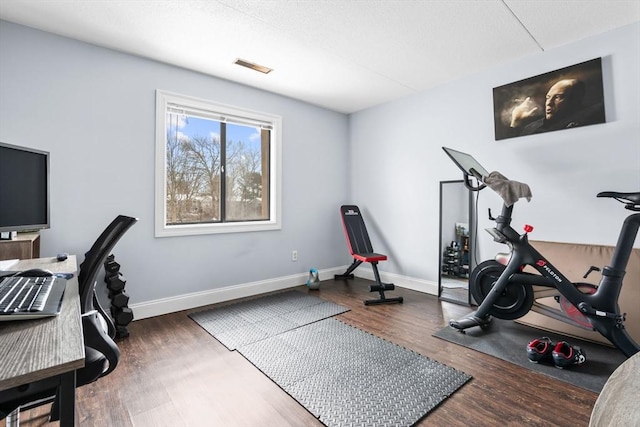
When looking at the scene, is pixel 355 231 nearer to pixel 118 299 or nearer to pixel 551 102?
pixel 551 102

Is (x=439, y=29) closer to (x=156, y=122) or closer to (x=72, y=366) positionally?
(x=156, y=122)

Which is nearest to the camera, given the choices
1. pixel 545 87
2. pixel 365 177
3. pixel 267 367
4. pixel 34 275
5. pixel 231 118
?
pixel 34 275

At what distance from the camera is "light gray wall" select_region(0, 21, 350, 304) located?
2.38m

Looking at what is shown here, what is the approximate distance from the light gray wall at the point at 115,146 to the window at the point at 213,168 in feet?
0.32

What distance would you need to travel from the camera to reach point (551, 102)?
9.06ft

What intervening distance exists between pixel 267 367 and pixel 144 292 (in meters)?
1.56

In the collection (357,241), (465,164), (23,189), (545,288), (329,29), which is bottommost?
(545,288)

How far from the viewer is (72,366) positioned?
643mm

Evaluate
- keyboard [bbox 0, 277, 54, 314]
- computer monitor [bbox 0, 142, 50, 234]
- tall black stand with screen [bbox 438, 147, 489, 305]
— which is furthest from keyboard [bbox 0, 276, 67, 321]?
tall black stand with screen [bbox 438, 147, 489, 305]

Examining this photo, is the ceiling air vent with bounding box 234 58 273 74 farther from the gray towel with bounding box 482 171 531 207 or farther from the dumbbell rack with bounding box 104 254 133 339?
the gray towel with bounding box 482 171 531 207

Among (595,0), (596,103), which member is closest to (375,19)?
(595,0)

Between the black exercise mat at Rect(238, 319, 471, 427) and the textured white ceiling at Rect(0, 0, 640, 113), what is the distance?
2430 mm

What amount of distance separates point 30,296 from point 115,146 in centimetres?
213

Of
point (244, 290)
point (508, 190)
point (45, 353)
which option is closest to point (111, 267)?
point (244, 290)
